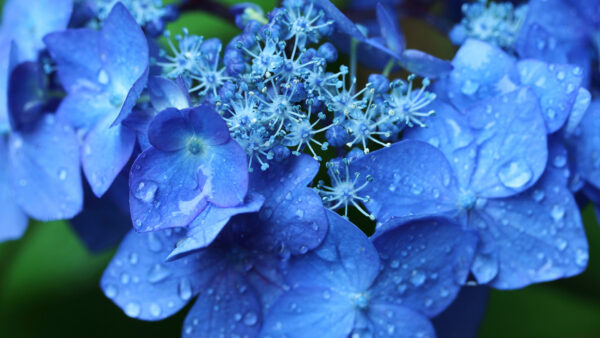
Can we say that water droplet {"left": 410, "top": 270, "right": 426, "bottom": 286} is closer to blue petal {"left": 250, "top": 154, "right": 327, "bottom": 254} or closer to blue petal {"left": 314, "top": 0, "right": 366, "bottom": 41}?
blue petal {"left": 250, "top": 154, "right": 327, "bottom": 254}

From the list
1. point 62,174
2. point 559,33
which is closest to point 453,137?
point 559,33

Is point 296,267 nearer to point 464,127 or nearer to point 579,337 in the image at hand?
point 464,127

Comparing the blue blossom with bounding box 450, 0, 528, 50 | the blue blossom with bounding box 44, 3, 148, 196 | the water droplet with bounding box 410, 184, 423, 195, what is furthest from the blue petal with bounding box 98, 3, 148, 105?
the blue blossom with bounding box 450, 0, 528, 50

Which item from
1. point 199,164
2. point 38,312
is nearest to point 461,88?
point 199,164

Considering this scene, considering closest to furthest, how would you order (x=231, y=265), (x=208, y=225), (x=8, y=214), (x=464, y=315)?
(x=208, y=225)
(x=231, y=265)
(x=464, y=315)
(x=8, y=214)

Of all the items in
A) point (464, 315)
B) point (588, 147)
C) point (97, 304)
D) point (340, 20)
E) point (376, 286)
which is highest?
point (340, 20)

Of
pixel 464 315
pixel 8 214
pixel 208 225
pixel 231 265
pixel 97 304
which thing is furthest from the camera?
pixel 97 304

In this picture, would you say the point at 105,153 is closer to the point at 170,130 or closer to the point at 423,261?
the point at 170,130
